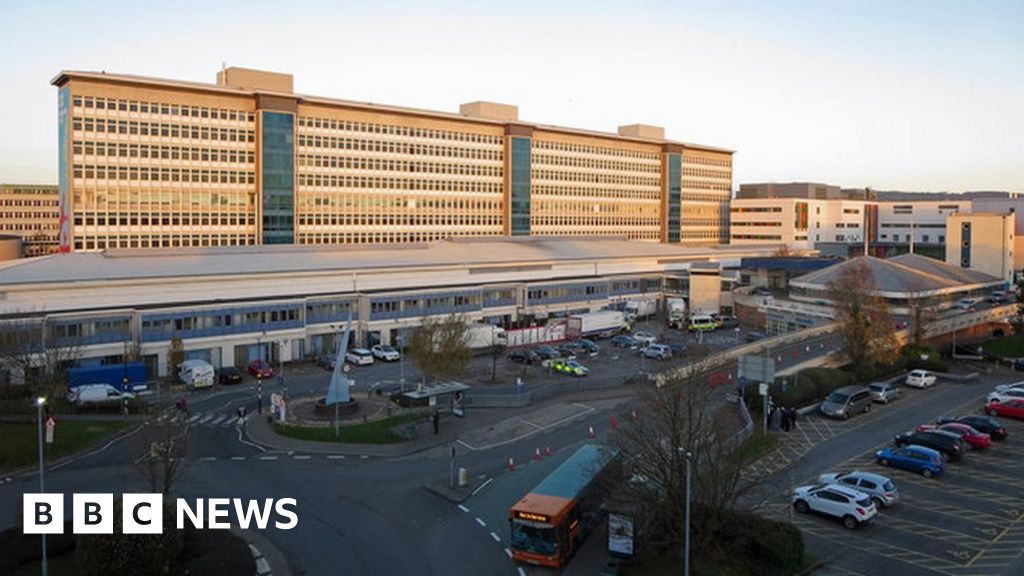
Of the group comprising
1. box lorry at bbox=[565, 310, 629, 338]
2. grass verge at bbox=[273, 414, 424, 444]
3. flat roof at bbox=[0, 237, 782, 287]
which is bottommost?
grass verge at bbox=[273, 414, 424, 444]

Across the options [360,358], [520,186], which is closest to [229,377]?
[360,358]

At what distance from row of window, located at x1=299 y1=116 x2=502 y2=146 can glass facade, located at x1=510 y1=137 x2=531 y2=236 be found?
2.52 meters

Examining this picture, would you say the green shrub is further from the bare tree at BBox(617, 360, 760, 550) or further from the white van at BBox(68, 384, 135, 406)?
the white van at BBox(68, 384, 135, 406)

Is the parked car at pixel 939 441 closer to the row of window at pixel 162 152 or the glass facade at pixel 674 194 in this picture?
the row of window at pixel 162 152

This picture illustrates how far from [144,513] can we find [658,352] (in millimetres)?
38070

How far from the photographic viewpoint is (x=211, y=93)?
226 feet

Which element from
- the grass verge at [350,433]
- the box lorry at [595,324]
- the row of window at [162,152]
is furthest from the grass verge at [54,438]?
the row of window at [162,152]

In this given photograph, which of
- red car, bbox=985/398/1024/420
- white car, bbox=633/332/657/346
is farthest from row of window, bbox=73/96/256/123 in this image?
red car, bbox=985/398/1024/420

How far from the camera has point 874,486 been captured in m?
25.5

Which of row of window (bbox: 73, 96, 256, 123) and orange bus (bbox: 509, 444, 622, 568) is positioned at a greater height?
row of window (bbox: 73, 96, 256, 123)

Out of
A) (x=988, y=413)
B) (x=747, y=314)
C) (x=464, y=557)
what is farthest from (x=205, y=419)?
(x=747, y=314)

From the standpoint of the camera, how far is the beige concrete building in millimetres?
85375

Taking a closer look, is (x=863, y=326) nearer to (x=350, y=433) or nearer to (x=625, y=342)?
(x=625, y=342)

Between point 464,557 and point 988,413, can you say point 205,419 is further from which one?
point 988,413
